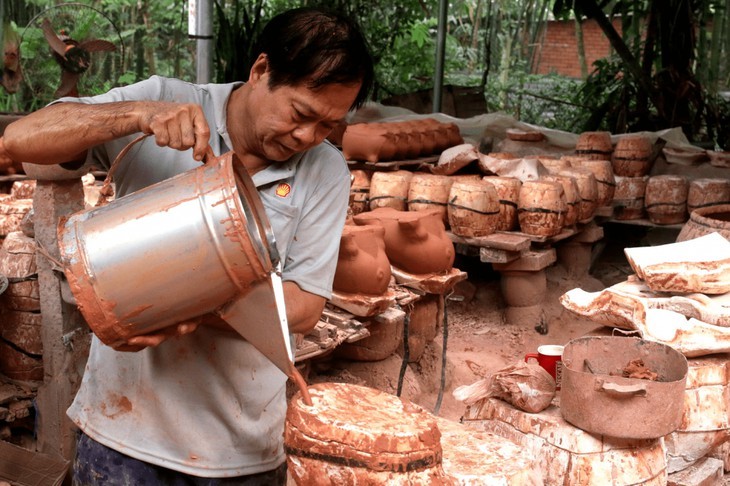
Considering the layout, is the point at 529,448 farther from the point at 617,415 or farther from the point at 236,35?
the point at 236,35

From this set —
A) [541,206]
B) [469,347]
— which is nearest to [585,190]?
[541,206]

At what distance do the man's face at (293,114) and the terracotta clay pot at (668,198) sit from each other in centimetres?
528

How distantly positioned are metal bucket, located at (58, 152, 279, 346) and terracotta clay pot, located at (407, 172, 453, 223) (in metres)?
4.11

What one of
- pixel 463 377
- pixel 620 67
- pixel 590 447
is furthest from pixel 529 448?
pixel 620 67

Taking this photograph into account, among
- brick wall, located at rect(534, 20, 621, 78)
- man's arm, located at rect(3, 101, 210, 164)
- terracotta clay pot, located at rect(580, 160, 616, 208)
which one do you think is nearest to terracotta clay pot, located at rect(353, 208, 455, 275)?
terracotta clay pot, located at rect(580, 160, 616, 208)

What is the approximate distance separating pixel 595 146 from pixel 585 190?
103cm

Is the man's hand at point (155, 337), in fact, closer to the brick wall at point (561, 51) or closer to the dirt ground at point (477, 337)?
the dirt ground at point (477, 337)

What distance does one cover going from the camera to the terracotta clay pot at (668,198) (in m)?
6.45

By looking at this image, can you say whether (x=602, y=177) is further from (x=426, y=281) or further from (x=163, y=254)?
(x=163, y=254)

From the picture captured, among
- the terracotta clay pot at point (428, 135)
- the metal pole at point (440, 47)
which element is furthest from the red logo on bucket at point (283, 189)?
the metal pole at point (440, 47)

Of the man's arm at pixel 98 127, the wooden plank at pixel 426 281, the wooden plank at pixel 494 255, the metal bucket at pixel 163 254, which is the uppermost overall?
the man's arm at pixel 98 127

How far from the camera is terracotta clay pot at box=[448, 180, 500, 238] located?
5375 mm

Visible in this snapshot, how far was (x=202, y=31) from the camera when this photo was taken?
5027mm

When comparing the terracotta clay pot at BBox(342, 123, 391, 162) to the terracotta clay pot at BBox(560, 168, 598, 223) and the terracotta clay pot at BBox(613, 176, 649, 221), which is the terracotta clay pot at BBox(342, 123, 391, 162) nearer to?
the terracotta clay pot at BBox(560, 168, 598, 223)
